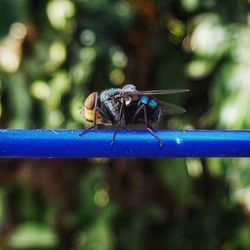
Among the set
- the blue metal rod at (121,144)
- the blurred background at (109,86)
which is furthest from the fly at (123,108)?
the blurred background at (109,86)

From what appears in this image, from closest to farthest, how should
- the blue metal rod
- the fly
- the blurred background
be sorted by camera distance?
the blue metal rod → the fly → the blurred background

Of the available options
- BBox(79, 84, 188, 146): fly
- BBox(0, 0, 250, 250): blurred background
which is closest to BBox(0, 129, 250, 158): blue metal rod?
BBox(79, 84, 188, 146): fly

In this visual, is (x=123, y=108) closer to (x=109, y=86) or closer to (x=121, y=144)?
(x=121, y=144)

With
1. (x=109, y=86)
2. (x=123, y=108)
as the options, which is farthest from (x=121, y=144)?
(x=109, y=86)

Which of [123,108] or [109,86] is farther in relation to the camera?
[109,86]

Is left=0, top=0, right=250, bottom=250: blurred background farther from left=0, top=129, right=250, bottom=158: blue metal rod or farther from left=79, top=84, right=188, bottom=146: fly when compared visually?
left=0, top=129, right=250, bottom=158: blue metal rod

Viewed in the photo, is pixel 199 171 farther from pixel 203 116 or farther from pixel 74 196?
pixel 74 196
